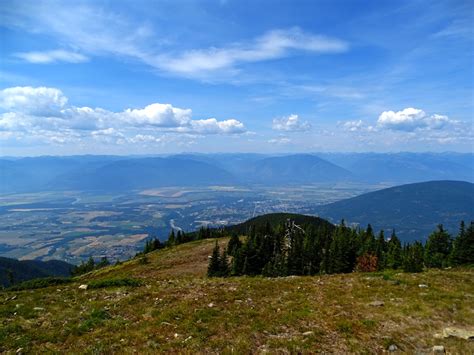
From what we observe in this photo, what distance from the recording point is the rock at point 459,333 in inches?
564

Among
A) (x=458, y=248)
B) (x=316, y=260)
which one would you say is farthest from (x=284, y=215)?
(x=458, y=248)

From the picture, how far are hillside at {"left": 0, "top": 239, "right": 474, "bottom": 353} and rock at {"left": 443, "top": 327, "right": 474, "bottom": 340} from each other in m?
0.34

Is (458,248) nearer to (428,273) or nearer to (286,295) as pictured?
(428,273)

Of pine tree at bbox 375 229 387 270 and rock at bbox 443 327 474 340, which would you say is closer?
rock at bbox 443 327 474 340

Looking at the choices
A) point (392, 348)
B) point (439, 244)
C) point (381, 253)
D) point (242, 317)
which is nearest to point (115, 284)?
point (242, 317)

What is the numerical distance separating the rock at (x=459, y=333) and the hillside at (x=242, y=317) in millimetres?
344

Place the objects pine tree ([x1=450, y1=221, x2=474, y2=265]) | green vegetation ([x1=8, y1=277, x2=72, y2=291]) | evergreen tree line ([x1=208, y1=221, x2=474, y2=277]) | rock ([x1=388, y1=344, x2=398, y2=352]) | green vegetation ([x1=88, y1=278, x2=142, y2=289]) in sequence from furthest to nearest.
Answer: evergreen tree line ([x1=208, y1=221, x2=474, y2=277]) < pine tree ([x1=450, y1=221, x2=474, y2=265]) < green vegetation ([x1=8, y1=277, x2=72, y2=291]) < green vegetation ([x1=88, y1=278, x2=142, y2=289]) < rock ([x1=388, y1=344, x2=398, y2=352])

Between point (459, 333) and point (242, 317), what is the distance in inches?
398

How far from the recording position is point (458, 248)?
4700 cm

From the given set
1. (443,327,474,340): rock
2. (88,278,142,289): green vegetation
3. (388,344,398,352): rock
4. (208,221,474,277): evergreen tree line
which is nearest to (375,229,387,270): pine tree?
(208,221,474,277): evergreen tree line

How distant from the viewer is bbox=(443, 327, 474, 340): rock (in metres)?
14.3

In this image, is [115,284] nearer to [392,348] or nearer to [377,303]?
[377,303]

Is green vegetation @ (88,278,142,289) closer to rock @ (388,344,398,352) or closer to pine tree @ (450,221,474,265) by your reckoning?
rock @ (388,344,398,352)

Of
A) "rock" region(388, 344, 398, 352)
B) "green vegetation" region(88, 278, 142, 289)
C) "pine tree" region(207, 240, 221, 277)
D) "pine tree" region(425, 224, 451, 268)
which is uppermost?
"rock" region(388, 344, 398, 352)
